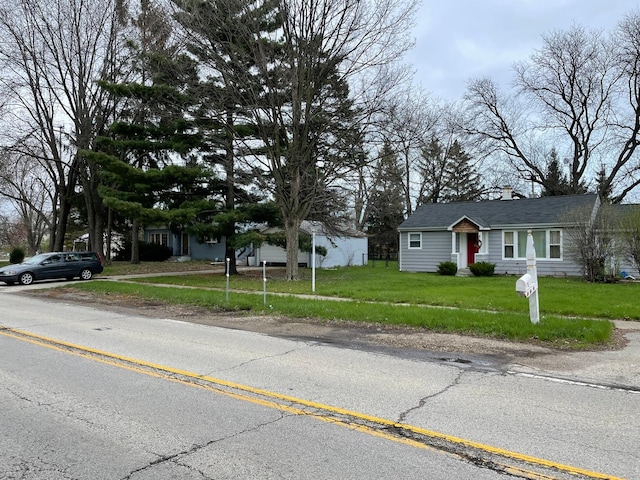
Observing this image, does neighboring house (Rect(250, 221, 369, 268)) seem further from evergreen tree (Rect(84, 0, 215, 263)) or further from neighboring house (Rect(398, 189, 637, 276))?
evergreen tree (Rect(84, 0, 215, 263))

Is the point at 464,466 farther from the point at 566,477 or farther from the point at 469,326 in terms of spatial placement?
the point at 469,326

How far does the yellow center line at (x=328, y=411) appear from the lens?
3777 mm

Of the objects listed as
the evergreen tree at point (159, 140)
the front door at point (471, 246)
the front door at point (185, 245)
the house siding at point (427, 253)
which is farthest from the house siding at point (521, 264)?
the front door at point (185, 245)

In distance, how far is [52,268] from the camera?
2353cm

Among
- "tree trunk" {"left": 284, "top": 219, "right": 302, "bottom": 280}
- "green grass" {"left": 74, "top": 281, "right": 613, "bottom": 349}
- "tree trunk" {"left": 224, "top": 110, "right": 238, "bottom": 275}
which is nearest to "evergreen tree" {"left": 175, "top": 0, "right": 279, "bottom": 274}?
"tree trunk" {"left": 224, "top": 110, "right": 238, "bottom": 275}

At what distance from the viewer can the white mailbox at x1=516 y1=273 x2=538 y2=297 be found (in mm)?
9055

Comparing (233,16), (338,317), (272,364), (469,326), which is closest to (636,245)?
(469,326)

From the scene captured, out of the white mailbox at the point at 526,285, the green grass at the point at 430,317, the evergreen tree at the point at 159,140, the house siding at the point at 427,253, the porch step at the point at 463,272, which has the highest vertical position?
the evergreen tree at the point at 159,140

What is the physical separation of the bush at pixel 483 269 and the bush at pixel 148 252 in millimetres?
27023

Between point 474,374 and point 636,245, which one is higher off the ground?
point 636,245

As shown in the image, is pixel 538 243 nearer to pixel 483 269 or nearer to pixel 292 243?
pixel 483 269

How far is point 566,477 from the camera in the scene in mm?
3598

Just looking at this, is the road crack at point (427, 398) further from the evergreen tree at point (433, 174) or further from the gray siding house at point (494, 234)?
the evergreen tree at point (433, 174)

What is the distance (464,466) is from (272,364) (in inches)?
151
